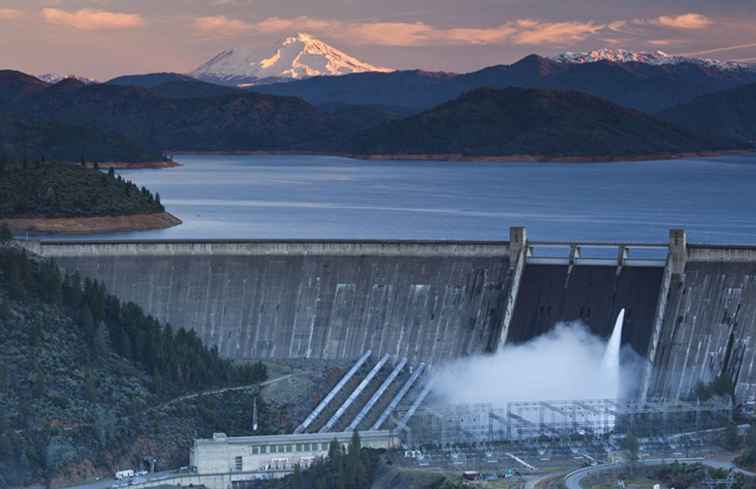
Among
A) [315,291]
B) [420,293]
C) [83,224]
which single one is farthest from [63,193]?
[420,293]

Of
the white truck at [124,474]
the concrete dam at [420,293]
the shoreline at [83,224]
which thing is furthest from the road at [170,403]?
the shoreline at [83,224]

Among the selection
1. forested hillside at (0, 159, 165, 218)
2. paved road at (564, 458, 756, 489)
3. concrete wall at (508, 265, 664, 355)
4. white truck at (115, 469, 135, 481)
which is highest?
concrete wall at (508, 265, 664, 355)

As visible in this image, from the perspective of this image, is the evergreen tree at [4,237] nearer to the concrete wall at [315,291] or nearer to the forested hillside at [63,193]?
the concrete wall at [315,291]

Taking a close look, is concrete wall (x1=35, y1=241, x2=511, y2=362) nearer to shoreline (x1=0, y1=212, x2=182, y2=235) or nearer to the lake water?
shoreline (x1=0, y1=212, x2=182, y2=235)

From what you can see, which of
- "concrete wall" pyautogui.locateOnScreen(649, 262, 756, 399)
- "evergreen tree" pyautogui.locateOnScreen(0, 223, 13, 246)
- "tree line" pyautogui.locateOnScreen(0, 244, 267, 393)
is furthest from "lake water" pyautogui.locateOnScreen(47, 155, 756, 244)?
"tree line" pyautogui.locateOnScreen(0, 244, 267, 393)

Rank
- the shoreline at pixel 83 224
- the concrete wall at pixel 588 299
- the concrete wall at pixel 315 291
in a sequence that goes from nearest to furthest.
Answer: the concrete wall at pixel 588 299 → the concrete wall at pixel 315 291 → the shoreline at pixel 83 224

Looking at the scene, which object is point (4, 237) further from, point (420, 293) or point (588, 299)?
point (588, 299)
